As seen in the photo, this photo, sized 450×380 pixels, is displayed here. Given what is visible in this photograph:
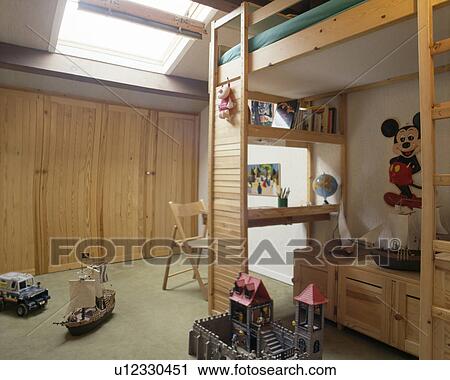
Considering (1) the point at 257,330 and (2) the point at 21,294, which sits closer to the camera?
(1) the point at 257,330

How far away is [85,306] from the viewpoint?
2.18 meters

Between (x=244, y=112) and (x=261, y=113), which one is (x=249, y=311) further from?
(x=261, y=113)

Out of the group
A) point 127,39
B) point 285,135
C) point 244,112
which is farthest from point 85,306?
point 127,39

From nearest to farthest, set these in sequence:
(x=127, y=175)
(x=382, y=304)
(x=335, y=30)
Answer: (x=335, y=30) < (x=382, y=304) < (x=127, y=175)

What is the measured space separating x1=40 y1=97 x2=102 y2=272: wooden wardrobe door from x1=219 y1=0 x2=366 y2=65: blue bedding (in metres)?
2.02

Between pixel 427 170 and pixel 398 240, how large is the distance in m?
1.06

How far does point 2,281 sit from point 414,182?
10.0 ft

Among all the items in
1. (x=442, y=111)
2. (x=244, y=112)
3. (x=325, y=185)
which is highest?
(x=244, y=112)

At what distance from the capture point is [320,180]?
283cm

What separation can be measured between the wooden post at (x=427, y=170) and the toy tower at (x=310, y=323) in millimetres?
445

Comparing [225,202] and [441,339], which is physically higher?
[225,202]

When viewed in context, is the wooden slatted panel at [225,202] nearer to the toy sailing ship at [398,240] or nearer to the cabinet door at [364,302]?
the cabinet door at [364,302]
